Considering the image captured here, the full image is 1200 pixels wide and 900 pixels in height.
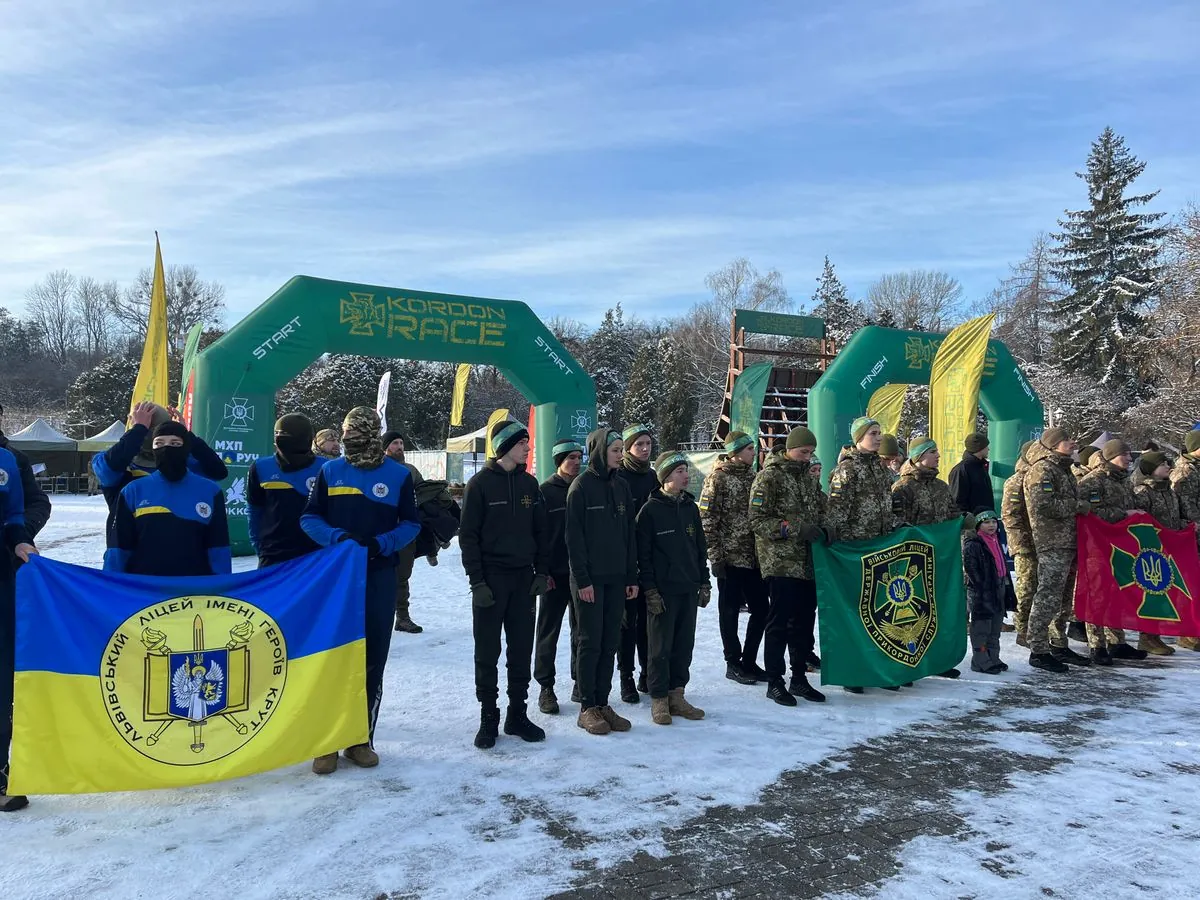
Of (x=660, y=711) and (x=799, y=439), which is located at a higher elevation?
(x=799, y=439)

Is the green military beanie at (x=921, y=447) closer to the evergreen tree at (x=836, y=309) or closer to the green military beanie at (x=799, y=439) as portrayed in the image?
the green military beanie at (x=799, y=439)

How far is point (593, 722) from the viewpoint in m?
5.12

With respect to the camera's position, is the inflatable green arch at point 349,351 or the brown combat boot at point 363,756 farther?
the inflatable green arch at point 349,351

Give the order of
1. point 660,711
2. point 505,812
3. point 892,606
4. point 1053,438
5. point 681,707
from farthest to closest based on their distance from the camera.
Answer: point 1053,438
point 892,606
point 681,707
point 660,711
point 505,812

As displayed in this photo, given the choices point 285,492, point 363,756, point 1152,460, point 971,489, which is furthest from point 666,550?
point 1152,460

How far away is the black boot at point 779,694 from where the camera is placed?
580 centimetres

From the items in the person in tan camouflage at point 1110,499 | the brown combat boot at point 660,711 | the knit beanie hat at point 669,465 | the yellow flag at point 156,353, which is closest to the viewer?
the brown combat boot at point 660,711

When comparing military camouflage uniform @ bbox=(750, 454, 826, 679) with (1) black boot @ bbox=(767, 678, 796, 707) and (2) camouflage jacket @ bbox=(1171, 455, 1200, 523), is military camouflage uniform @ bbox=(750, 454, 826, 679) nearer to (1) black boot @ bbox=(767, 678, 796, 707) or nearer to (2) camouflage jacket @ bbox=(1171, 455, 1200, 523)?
Result: (1) black boot @ bbox=(767, 678, 796, 707)

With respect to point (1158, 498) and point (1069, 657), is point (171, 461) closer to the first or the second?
point (1069, 657)

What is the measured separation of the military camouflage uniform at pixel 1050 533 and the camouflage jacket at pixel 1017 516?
1.12ft

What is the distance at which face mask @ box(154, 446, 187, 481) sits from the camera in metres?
4.31

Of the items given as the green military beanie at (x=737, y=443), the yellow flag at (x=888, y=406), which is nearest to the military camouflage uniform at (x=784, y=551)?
the green military beanie at (x=737, y=443)

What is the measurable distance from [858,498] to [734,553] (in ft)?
3.34

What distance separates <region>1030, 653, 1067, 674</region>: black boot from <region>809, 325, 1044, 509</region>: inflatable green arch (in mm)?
10053
